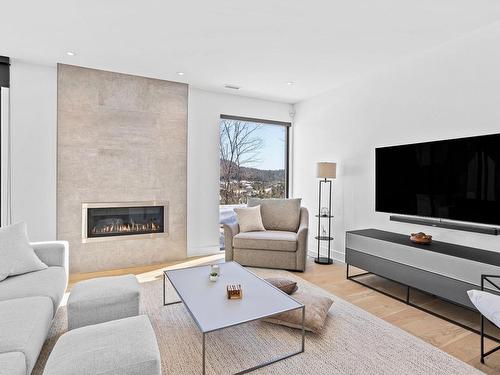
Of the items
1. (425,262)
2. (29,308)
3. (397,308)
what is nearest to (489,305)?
(425,262)

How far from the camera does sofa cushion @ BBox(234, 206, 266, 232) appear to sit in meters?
4.06

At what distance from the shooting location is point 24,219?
346 centimetres

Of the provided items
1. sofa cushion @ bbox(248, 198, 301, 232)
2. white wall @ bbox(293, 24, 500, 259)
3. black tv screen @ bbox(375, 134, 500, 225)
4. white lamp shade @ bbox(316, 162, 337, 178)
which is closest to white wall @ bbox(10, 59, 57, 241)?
sofa cushion @ bbox(248, 198, 301, 232)

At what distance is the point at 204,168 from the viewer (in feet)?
14.8

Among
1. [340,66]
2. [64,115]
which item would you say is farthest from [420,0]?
[64,115]

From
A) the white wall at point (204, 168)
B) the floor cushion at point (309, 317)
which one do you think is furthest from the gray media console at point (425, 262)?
the white wall at point (204, 168)

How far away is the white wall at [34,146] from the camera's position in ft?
11.2

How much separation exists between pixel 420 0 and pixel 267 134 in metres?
3.16

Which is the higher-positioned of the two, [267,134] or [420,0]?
[420,0]

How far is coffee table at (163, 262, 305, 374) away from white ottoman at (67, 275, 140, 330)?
0.35 meters

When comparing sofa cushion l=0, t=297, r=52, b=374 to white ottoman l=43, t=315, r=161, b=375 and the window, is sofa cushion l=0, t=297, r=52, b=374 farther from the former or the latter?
the window

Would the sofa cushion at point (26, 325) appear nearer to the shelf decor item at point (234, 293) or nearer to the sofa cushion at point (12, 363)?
the sofa cushion at point (12, 363)

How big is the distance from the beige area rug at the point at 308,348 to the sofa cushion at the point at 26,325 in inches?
14.6

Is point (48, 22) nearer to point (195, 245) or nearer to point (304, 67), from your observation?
point (304, 67)
